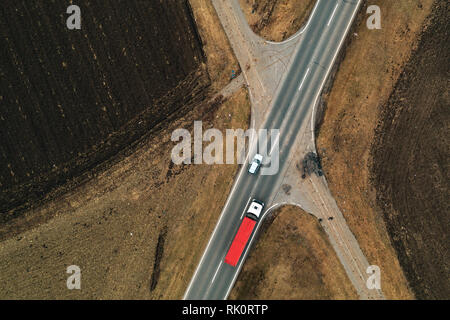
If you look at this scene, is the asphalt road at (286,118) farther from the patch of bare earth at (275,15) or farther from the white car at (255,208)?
the patch of bare earth at (275,15)

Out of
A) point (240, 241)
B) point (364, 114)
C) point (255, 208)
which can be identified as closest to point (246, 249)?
point (240, 241)

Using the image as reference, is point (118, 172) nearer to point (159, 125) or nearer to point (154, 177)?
point (154, 177)

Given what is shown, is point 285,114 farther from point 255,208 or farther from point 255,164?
point 255,208

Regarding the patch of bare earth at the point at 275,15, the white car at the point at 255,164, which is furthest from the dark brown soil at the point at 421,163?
the patch of bare earth at the point at 275,15

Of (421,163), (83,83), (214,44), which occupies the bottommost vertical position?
(421,163)

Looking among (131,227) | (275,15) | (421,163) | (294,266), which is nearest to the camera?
(294,266)

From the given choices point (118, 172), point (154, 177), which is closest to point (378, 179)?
point (154, 177)

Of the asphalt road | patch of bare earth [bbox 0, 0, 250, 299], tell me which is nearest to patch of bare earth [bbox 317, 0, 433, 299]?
the asphalt road
